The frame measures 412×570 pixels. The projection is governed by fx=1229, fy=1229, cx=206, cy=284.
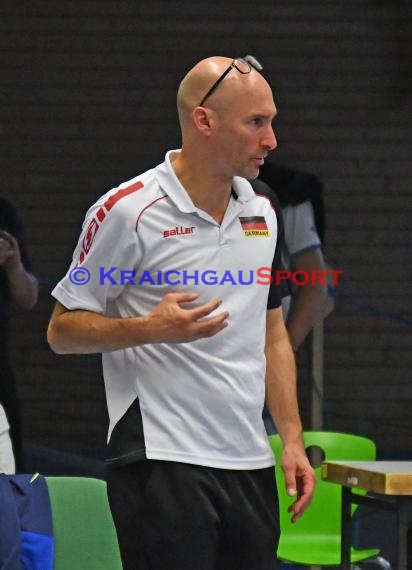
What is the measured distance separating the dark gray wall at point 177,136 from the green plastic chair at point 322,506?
570 mm

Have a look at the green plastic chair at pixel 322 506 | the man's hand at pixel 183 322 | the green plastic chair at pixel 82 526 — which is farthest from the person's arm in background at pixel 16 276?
the man's hand at pixel 183 322

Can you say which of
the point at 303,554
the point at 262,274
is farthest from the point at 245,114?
the point at 303,554

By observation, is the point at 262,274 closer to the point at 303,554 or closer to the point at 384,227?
the point at 303,554

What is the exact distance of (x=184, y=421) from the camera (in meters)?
2.43

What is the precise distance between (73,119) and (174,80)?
1.44 feet

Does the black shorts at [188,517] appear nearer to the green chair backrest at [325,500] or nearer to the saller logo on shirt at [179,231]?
the saller logo on shirt at [179,231]

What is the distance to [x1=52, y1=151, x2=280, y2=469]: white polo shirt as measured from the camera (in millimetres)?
2438

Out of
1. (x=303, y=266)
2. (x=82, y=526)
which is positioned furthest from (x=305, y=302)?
(x=82, y=526)

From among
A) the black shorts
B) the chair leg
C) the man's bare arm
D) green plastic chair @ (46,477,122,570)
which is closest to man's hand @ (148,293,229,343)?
the man's bare arm

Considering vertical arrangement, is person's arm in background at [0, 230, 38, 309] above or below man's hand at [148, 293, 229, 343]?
below

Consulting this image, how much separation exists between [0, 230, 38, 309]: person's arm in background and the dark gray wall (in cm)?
5

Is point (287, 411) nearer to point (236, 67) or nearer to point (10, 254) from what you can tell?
point (236, 67)

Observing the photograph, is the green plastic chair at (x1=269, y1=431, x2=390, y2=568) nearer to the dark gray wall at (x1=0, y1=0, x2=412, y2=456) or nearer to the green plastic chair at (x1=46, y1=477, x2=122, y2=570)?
the dark gray wall at (x1=0, y1=0, x2=412, y2=456)

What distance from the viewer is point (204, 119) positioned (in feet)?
8.29
